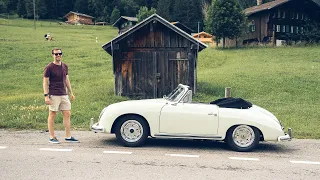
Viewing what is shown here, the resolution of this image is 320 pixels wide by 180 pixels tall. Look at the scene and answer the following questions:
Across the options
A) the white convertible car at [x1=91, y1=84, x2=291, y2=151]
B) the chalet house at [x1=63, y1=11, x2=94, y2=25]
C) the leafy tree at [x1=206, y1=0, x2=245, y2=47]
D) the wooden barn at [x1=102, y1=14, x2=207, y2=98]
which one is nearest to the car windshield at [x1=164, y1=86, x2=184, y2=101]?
→ the white convertible car at [x1=91, y1=84, x2=291, y2=151]

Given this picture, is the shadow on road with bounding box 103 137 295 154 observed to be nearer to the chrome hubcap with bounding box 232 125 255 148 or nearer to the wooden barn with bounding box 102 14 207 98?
the chrome hubcap with bounding box 232 125 255 148

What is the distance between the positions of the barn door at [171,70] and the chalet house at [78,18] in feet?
253

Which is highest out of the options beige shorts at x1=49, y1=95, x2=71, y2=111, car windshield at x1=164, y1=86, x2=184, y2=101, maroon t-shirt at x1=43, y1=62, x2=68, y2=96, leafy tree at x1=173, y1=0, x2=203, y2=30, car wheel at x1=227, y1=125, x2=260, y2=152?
leafy tree at x1=173, y1=0, x2=203, y2=30

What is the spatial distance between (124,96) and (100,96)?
4.83 ft

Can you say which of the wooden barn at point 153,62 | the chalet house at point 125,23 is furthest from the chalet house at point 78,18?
the wooden barn at point 153,62

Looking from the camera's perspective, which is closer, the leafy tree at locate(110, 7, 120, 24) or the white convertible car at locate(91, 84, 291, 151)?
the white convertible car at locate(91, 84, 291, 151)

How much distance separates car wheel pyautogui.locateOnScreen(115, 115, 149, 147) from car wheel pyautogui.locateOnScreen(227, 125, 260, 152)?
5.72 feet

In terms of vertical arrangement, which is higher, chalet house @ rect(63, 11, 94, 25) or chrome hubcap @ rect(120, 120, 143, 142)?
chalet house @ rect(63, 11, 94, 25)

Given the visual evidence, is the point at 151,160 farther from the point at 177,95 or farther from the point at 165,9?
the point at 165,9

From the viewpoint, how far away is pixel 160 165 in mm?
6336

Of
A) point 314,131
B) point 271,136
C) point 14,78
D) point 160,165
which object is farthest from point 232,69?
point 160,165

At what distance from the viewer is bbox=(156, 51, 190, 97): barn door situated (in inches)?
693

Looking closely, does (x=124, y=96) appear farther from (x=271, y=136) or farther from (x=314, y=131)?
(x=271, y=136)

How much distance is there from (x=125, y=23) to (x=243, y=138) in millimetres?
57747
